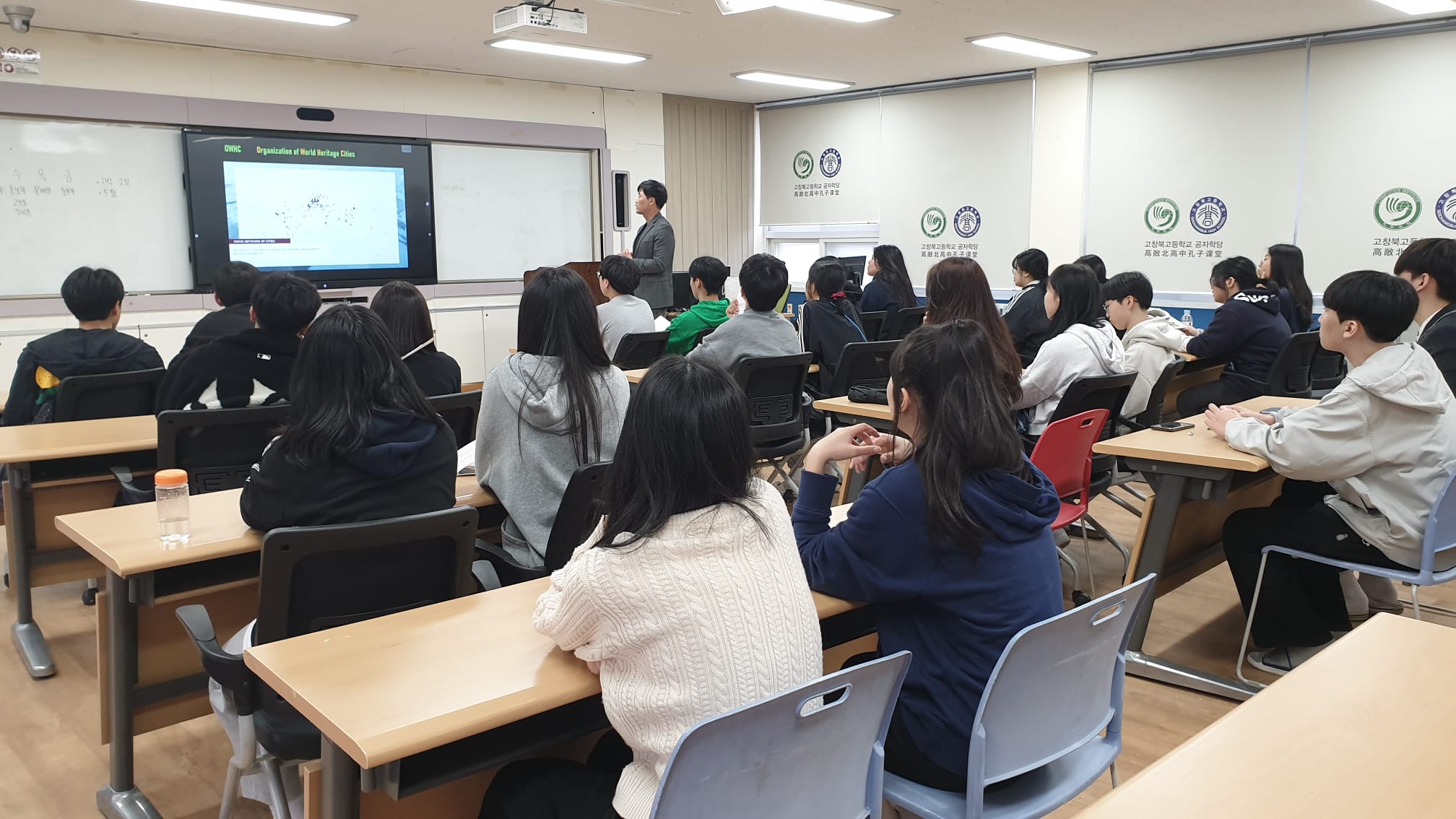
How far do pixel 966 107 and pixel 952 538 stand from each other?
304 inches

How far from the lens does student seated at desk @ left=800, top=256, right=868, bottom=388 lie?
4.85m

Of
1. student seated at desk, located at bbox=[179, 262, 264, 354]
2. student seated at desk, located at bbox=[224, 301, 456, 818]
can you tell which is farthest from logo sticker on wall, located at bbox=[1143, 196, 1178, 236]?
student seated at desk, located at bbox=[224, 301, 456, 818]

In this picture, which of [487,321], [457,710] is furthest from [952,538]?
[487,321]

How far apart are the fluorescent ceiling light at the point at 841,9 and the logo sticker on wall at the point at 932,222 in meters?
2.96

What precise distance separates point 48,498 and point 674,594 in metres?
2.81

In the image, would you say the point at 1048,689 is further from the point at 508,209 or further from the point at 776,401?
the point at 508,209

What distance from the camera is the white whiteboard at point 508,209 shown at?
26.8ft

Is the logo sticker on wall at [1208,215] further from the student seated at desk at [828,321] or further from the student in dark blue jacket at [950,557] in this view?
the student in dark blue jacket at [950,557]

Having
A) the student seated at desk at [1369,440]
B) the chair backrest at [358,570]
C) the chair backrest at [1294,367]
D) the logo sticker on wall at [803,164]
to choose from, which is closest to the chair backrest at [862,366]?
the student seated at desk at [1369,440]

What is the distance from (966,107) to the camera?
28.1 ft

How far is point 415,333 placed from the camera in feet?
10.4

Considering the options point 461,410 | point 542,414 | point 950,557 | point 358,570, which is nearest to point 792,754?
point 950,557

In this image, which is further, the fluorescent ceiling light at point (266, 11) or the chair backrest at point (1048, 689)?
the fluorescent ceiling light at point (266, 11)

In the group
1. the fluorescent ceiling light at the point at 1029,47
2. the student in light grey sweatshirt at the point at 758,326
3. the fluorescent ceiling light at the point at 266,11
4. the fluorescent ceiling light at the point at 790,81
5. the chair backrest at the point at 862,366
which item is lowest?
the chair backrest at the point at 862,366
